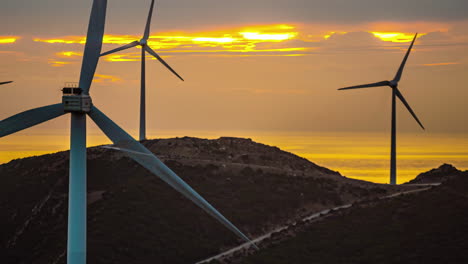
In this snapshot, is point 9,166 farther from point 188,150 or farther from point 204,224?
point 204,224

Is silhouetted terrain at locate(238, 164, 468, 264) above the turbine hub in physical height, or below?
below

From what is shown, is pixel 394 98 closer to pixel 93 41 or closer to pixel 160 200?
pixel 160 200

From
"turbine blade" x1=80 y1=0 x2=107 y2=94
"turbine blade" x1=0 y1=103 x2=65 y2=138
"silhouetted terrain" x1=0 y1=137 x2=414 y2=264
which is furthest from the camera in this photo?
"silhouetted terrain" x1=0 y1=137 x2=414 y2=264

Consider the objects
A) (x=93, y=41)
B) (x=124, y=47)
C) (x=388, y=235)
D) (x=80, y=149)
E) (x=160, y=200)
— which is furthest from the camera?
(x=124, y=47)

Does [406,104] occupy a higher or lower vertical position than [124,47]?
lower

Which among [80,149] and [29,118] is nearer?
[29,118]

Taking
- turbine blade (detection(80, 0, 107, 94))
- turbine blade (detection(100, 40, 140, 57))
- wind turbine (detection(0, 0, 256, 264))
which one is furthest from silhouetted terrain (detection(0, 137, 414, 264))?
turbine blade (detection(80, 0, 107, 94))

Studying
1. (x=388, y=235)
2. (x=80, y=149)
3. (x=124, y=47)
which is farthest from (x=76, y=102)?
(x=124, y=47)

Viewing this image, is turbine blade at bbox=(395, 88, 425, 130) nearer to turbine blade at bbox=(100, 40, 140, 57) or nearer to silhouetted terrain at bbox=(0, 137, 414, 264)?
silhouetted terrain at bbox=(0, 137, 414, 264)
